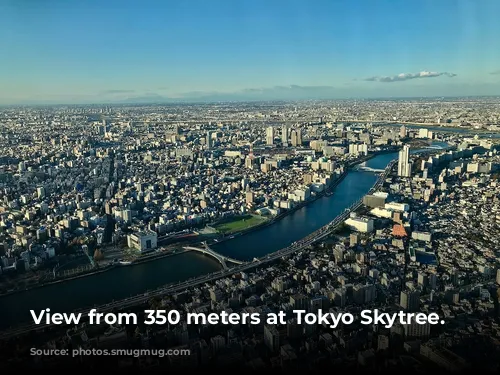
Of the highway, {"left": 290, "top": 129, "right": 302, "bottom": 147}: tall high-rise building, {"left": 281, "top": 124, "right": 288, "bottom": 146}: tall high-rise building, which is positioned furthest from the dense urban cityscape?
{"left": 281, "top": 124, "right": 288, "bottom": 146}: tall high-rise building

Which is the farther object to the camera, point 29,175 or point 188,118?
point 188,118

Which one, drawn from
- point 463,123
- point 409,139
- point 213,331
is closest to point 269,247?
point 213,331

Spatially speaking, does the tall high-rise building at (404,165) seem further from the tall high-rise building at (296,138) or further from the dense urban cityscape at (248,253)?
the tall high-rise building at (296,138)

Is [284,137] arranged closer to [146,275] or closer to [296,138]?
[296,138]

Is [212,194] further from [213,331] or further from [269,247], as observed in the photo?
[213,331]

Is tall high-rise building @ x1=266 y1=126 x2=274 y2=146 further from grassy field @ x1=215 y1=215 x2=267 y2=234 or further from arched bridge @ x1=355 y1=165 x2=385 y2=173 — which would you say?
grassy field @ x1=215 y1=215 x2=267 y2=234

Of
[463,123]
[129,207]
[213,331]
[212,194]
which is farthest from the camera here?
[463,123]
